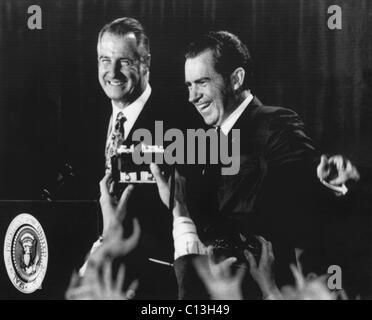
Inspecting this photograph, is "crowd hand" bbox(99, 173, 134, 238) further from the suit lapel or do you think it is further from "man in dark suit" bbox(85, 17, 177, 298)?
the suit lapel

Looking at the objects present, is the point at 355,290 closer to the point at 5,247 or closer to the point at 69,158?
the point at 69,158

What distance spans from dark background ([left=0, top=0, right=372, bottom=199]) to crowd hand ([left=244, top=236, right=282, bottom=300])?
0.68 meters

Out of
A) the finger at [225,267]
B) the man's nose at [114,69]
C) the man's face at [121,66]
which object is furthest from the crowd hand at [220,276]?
the man's nose at [114,69]

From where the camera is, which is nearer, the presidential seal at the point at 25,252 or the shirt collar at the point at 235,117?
the shirt collar at the point at 235,117

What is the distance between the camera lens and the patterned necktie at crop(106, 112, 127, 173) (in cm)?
390

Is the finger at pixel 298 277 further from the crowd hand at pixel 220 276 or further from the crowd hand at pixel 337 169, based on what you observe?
the crowd hand at pixel 337 169

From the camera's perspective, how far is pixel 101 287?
389 centimetres

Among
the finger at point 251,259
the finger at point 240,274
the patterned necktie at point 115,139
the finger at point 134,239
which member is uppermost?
the patterned necktie at point 115,139

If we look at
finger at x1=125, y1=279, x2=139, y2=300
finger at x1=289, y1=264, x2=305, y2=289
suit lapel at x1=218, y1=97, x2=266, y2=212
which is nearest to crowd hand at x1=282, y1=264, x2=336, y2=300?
finger at x1=289, y1=264, x2=305, y2=289

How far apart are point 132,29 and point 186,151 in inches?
30.7

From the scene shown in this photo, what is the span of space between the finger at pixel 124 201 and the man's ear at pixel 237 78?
0.83 m

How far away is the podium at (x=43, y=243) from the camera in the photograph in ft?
12.8

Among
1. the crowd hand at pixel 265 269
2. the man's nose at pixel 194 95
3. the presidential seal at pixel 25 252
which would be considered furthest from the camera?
the presidential seal at pixel 25 252

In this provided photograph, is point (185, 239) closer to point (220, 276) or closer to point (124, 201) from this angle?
point (220, 276)
